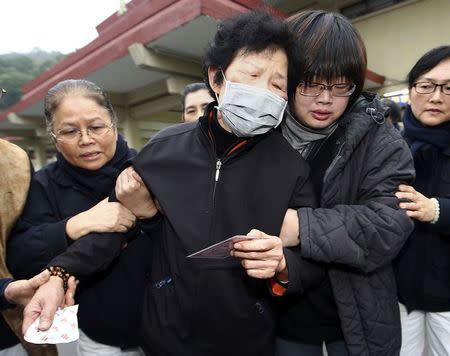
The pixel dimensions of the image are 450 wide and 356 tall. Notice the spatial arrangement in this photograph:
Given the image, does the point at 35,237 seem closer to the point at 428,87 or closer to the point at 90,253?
the point at 90,253

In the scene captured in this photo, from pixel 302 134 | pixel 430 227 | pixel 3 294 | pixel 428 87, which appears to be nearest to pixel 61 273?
pixel 3 294

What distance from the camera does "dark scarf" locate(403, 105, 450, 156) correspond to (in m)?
1.61

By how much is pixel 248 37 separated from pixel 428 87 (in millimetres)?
1074

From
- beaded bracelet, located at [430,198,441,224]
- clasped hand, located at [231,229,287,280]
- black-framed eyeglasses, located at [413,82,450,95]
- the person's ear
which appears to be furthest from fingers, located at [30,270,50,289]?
black-framed eyeglasses, located at [413,82,450,95]

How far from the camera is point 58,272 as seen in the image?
1187 millimetres

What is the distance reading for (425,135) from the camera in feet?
5.43

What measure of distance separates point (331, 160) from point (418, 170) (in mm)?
662

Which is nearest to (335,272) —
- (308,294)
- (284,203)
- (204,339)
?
(308,294)

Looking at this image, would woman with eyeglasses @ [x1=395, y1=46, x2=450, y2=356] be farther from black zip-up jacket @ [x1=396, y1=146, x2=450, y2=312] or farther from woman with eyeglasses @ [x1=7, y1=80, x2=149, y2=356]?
woman with eyeglasses @ [x1=7, y1=80, x2=149, y2=356]

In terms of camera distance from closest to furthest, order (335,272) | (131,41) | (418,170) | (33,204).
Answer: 1. (335,272)
2. (33,204)
3. (418,170)
4. (131,41)

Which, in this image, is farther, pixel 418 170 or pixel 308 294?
pixel 418 170

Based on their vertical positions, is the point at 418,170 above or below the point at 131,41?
below

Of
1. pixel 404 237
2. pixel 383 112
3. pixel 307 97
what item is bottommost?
pixel 404 237

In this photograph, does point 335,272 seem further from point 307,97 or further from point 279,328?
point 307,97
